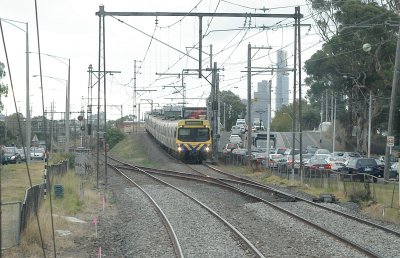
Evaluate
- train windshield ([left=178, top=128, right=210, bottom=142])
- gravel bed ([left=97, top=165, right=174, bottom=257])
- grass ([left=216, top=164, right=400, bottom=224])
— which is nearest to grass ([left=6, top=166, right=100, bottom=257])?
gravel bed ([left=97, top=165, right=174, bottom=257])

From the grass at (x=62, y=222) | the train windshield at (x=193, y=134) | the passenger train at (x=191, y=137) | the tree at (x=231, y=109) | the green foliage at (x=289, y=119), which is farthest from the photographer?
the tree at (x=231, y=109)

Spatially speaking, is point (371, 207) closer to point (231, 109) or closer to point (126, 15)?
point (126, 15)

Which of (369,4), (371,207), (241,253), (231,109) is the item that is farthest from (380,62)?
(231,109)

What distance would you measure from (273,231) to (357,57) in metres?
48.2

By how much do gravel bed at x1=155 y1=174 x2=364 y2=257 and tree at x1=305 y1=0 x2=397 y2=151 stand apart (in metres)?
32.1

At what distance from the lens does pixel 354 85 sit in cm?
6600

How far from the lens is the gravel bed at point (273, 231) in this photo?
13852 mm

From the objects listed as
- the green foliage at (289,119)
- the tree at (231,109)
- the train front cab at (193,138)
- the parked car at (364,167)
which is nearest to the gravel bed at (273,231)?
the parked car at (364,167)

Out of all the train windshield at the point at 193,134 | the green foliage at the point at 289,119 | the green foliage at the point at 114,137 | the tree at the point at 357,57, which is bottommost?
the green foliage at the point at 114,137

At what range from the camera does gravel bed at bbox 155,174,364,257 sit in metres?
13.9

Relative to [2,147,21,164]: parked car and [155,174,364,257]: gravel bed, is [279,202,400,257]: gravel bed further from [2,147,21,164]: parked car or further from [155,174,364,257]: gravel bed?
[2,147,21,164]: parked car

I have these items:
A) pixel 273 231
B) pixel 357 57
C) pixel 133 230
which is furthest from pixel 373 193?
pixel 357 57

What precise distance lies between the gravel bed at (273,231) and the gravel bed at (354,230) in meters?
0.62

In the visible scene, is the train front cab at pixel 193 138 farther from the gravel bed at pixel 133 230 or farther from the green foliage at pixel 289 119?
the green foliage at pixel 289 119
